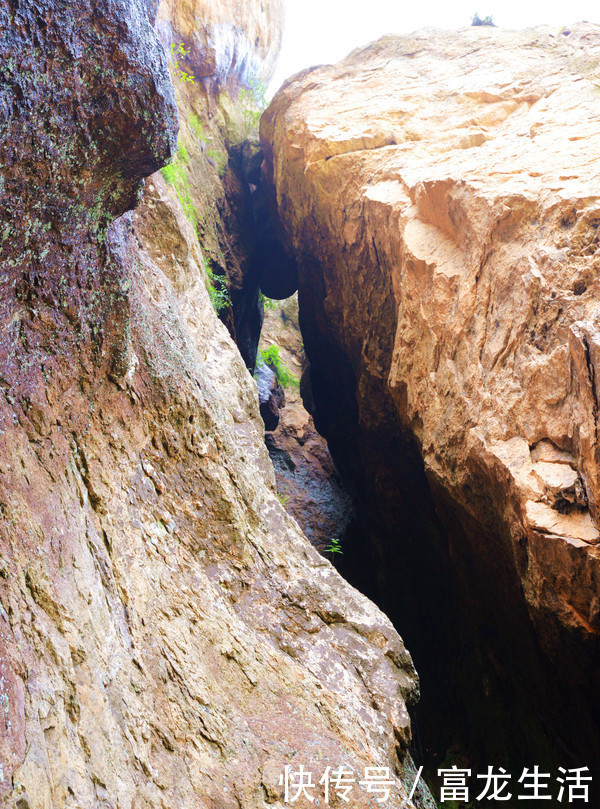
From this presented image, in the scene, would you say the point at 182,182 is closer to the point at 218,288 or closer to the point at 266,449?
the point at 218,288

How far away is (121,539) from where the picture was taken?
3008 millimetres

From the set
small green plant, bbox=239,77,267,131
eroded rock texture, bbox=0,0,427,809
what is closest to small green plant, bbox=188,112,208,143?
small green plant, bbox=239,77,267,131

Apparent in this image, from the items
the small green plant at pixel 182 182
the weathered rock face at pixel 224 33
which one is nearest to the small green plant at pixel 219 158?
the weathered rock face at pixel 224 33

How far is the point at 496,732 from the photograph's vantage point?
263 inches

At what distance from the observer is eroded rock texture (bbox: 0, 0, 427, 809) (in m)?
2.09

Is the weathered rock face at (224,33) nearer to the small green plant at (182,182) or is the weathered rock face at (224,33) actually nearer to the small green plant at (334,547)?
the small green plant at (182,182)

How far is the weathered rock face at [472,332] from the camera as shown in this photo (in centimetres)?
432

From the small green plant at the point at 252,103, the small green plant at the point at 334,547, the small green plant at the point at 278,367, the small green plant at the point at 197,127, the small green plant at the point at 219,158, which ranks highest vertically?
the small green plant at the point at 252,103

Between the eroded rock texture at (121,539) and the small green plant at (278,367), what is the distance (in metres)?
11.4

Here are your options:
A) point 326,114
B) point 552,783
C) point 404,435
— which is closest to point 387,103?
point 326,114

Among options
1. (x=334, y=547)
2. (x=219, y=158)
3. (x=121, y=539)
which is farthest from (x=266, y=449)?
(x=219, y=158)

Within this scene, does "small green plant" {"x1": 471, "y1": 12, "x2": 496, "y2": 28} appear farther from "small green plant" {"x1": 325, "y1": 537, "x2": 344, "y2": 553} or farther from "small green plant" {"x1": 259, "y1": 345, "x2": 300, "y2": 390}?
"small green plant" {"x1": 325, "y1": 537, "x2": 344, "y2": 553}

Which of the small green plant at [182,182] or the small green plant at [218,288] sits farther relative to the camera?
the small green plant at [218,288]

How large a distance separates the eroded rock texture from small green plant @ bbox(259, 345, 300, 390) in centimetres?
1137
